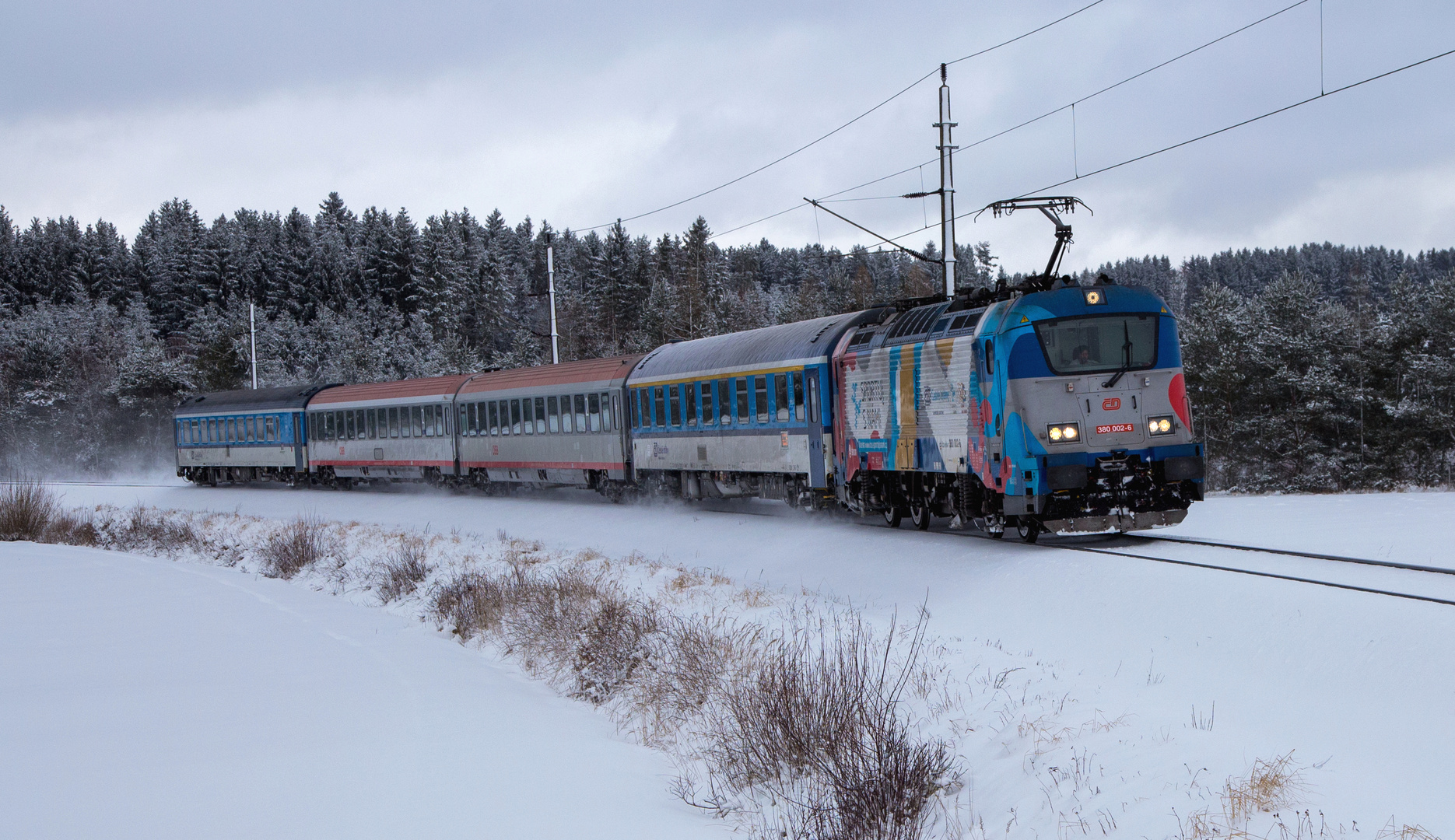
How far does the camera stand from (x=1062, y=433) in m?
13.1

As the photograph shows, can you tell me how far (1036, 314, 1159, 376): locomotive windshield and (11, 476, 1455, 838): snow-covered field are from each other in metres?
2.26

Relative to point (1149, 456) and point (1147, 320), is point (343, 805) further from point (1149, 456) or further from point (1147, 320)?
point (1147, 320)

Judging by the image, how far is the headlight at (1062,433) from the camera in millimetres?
13039

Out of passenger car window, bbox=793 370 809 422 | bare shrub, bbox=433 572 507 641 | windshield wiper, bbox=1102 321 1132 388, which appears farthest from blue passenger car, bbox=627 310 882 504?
bare shrub, bbox=433 572 507 641

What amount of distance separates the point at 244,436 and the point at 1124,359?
37578 millimetres

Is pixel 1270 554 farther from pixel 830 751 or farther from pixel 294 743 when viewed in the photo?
pixel 294 743

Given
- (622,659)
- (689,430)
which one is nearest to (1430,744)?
(622,659)

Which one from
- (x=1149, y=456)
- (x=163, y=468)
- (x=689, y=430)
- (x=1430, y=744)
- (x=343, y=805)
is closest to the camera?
(x=1430, y=744)

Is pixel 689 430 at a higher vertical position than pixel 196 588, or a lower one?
higher

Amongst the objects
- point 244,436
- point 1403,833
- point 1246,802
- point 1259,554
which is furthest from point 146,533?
point 1403,833

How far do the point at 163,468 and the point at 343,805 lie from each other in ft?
212

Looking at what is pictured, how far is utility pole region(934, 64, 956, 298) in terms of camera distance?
20.5m

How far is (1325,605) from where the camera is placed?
9.12 m

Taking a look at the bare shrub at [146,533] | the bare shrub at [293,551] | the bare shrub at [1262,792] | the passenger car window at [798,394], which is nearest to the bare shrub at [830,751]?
the bare shrub at [1262,792]
